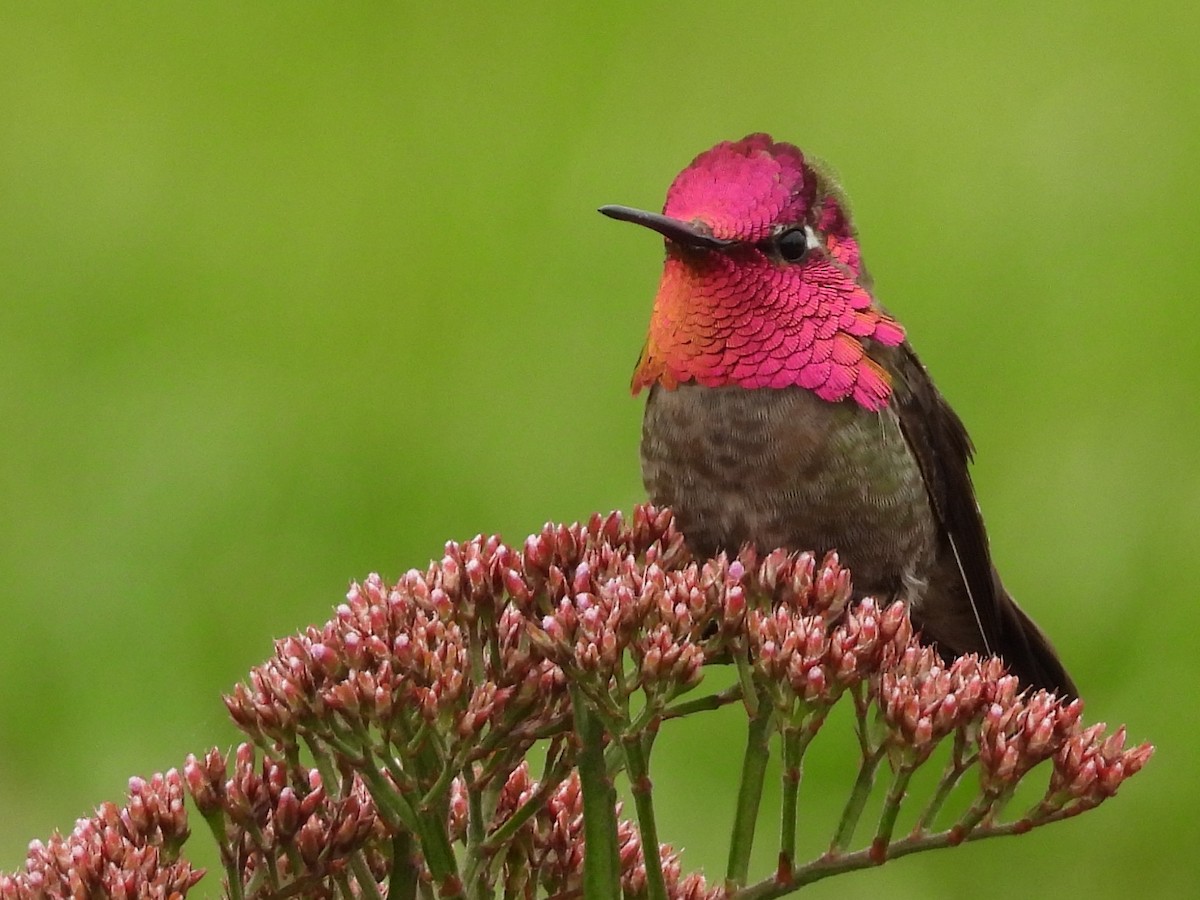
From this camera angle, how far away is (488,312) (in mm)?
4582

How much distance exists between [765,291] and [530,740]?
0.83 meters

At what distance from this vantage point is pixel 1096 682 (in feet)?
12.7

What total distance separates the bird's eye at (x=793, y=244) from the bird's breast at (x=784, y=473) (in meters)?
→ 0.20

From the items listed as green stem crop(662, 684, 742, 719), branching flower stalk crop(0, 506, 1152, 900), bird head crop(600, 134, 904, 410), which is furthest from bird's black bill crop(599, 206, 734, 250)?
green stem crop(662, 684, 742, 719)

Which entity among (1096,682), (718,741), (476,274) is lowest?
(718,741)

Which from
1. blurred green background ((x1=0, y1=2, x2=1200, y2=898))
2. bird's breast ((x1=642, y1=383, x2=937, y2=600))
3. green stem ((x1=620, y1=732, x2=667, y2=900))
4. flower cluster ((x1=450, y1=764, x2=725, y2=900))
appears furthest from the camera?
blurred green background ((x1=0, y1=2, x2=1200, y2=898))

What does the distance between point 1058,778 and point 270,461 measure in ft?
9.47

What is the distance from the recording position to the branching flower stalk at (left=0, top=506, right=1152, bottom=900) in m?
1.63

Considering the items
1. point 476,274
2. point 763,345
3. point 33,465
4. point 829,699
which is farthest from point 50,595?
point 829,699

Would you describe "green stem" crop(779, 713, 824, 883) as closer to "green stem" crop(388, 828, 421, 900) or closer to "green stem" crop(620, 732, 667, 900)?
"green stem" crop(620, 732, 667, 900)

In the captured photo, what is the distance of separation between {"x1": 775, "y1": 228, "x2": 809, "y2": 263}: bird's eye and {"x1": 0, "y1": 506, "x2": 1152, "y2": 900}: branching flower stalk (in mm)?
578

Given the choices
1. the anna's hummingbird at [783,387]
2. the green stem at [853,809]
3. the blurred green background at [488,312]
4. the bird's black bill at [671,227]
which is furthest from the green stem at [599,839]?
the blurred green background at [488,312]

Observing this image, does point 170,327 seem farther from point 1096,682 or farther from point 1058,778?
point 1058,778

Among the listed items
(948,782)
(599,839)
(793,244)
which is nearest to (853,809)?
(948,782)
